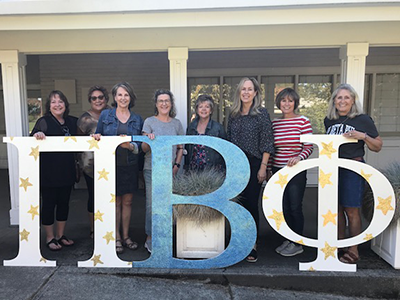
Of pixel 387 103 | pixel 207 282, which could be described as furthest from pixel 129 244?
pixel 387 103

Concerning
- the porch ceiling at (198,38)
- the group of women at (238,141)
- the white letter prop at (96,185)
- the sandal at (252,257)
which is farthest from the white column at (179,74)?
the sandal at (252,257)

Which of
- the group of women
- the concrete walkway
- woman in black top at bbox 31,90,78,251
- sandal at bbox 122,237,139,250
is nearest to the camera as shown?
the concrete walkway

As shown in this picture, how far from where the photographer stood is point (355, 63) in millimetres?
3416

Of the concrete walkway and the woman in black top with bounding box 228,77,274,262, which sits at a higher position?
the woman in black top with bounding box 228,77,274,262

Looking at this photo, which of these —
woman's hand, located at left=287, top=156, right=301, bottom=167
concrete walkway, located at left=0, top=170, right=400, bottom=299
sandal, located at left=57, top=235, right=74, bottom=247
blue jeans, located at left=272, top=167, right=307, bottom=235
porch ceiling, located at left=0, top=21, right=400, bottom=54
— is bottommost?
concrete walkway, located at left=0, top=170, right=400, bottom=299

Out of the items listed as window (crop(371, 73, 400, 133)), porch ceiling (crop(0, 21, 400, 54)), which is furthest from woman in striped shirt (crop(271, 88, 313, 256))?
window (crop(371, 73, 400, 133))

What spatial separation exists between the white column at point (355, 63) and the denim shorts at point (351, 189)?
122 centimetres

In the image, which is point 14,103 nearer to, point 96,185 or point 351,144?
point 96,185

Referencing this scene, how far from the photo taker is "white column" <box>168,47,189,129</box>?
11.4ft

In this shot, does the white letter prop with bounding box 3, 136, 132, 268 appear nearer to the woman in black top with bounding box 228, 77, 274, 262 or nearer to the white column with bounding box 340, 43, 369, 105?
the woman in black top with bounding box 228, 77, 274, 262

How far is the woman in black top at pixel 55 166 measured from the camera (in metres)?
2.78

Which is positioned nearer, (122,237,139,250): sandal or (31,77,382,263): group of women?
(31,77,382,263): group of women

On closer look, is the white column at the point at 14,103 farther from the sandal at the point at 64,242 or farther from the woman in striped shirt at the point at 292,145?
the woman in striped shirt at the point at 292,145

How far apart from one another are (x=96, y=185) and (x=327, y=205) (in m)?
1.92
